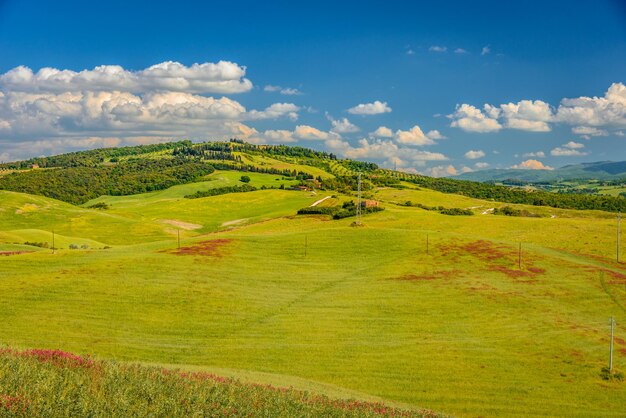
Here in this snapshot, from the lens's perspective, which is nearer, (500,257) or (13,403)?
(13,403)

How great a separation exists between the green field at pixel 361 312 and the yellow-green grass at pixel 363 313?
0.57 ft

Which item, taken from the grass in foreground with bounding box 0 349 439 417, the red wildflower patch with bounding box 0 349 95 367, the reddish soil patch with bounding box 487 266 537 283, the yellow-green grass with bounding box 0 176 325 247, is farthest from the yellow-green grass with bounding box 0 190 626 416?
the yellow-green grass with bounding box 0 176 325 247

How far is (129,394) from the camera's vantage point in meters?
19.5

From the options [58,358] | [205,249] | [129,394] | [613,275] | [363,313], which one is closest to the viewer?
[129,394]

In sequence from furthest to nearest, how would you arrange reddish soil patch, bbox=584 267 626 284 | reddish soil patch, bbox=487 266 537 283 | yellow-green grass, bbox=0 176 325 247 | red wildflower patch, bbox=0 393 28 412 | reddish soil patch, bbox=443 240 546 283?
yellow-green grass, bbox=0 176 325 247 < reddish soil patch, bbox=443 240 546 283 < reddish soil patch, bbox=487 266 537 283 < reddish soil patch, bbox=584 267 626 284 < red wildflower patch, bbox=0 393 28 412

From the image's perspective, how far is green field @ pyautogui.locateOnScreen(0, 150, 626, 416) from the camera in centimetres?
3488

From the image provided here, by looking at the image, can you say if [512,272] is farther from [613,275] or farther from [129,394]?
[129,394]

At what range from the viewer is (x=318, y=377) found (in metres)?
35.0

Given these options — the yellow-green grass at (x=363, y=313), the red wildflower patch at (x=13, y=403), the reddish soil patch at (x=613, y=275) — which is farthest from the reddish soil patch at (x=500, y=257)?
the red wildflower patch at (x=13, y=403)

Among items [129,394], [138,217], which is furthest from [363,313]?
[138,217]

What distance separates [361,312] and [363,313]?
0.36 metres

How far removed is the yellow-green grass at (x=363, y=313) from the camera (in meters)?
35.4

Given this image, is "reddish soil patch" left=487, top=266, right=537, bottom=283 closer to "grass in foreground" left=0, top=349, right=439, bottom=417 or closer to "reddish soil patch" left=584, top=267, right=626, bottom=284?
"reddish soil patch" left=584, top=267, right=626, bottom=284

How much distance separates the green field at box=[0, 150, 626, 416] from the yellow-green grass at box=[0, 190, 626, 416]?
17 centimetres
